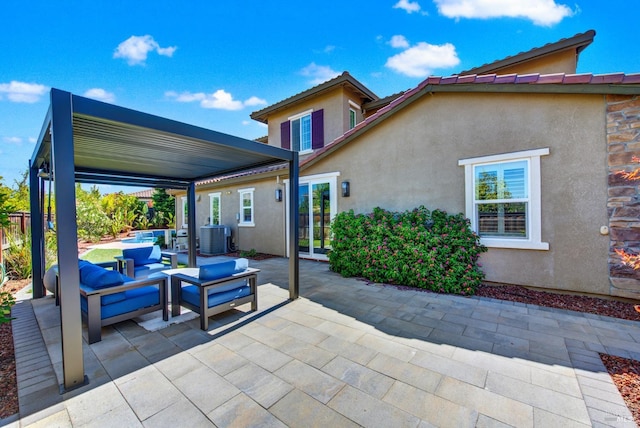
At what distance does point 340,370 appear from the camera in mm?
2992

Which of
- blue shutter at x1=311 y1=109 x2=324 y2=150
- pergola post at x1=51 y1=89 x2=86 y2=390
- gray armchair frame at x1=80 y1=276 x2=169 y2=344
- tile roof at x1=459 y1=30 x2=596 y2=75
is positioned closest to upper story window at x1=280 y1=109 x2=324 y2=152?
blue shutter at x1=311 y1=109 x2=324 y2=150

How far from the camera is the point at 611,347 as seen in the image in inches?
136

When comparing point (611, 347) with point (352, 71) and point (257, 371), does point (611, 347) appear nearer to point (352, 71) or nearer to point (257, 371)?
point (257, 371)

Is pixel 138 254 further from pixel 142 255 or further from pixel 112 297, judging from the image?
pixel 112 297

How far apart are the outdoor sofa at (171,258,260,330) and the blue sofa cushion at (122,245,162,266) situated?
3.20m

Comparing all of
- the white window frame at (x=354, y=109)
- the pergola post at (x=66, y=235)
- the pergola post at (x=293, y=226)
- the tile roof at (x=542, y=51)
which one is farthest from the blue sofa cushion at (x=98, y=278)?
the tile roof at (x=542, y=51)

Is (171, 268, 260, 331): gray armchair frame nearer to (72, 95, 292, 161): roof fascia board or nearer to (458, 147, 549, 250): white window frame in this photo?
(72, 95, 292, 161): roof fascia board

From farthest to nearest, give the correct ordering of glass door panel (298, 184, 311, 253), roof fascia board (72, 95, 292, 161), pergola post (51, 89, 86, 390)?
glass door panel (298, 184, 311, 253) → roof fascia board (72, 95, 292, 161) → pergola post (51, 89, 86, 390)

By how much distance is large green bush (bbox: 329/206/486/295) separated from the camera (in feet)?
19.3

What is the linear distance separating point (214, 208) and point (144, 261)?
23.2ft

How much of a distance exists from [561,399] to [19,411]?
190 inches

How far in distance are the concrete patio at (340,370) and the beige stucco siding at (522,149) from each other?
1.26 m

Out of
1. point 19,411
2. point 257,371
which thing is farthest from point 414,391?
point 19,411

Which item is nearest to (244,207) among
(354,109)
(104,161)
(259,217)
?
(259,217)
